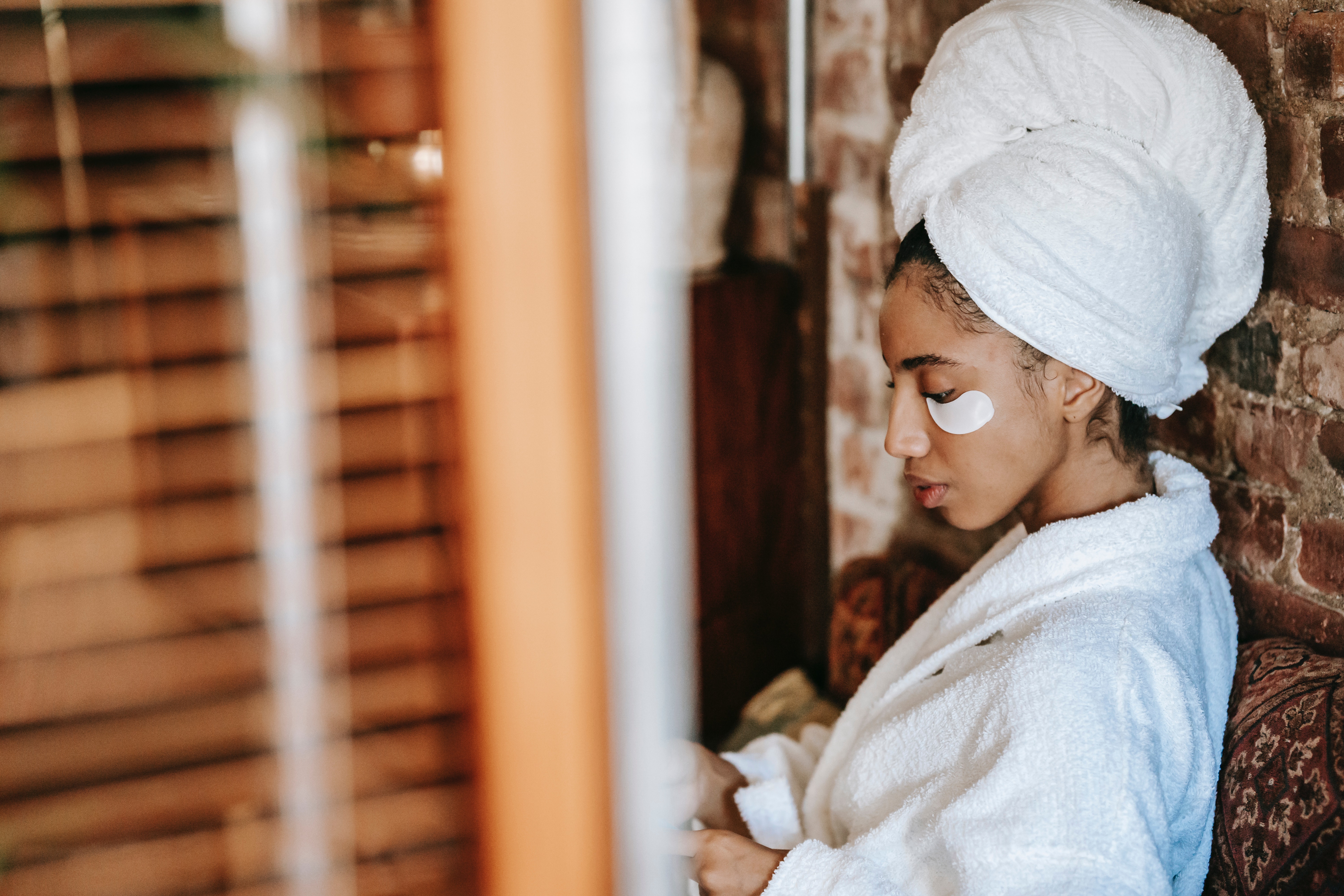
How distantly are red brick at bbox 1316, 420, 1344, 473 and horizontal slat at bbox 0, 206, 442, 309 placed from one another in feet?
2.82

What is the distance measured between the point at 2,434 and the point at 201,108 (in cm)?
17

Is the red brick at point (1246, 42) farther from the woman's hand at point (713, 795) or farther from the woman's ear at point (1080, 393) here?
the woman's hand at point (713, 795)

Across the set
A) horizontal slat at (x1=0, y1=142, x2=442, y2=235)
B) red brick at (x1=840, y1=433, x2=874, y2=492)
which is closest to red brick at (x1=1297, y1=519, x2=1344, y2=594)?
red brick at (x1=840, y1=433, x2=874, y2=492)

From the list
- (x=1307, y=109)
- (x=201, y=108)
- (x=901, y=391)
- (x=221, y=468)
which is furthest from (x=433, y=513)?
(x=1307, y=109)

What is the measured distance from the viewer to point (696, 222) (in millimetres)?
1528

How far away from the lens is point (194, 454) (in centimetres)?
48

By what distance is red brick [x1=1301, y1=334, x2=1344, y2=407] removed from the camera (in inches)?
36.4

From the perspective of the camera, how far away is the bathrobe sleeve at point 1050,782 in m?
0.75

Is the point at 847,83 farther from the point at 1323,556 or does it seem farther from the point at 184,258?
the point at 184,258

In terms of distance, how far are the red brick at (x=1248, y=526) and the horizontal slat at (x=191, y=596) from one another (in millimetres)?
843

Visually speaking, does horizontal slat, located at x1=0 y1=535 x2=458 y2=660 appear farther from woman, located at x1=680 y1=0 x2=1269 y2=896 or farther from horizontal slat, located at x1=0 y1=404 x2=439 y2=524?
woman, located at x1=680 y1=0 x2=1269 y2=896

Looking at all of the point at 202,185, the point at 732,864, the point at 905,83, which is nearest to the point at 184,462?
the point at 202,185

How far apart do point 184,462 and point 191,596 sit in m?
0.07

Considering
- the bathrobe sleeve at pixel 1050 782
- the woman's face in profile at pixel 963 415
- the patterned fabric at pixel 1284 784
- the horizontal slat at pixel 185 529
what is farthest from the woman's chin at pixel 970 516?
the horizontal slat at pixel 185 529
